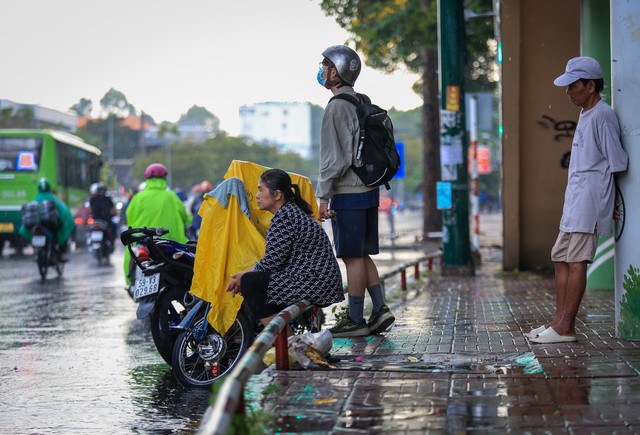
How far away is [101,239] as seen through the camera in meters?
23.5

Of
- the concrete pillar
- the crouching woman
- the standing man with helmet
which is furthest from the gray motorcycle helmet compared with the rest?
the concrete pillar

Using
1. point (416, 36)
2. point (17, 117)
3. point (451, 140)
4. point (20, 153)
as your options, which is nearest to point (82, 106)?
point (17, 117)

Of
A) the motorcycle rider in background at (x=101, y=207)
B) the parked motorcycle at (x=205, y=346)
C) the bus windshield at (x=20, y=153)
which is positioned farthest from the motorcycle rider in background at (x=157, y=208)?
the bus windshield at (x=20, y=153)

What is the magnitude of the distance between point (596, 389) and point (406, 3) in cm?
2103

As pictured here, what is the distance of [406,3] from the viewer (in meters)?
26.0

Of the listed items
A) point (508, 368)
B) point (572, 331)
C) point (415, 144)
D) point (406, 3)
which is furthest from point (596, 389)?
point (415, 144)

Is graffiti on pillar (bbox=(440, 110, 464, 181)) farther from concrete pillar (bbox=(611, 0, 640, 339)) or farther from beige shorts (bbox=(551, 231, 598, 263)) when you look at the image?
beige shorts (bbox=(551, 231, 598, 263))

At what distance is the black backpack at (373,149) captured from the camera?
8.26 meters

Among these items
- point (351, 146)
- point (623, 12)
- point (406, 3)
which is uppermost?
point (406, 3)

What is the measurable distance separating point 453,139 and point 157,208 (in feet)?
18.6

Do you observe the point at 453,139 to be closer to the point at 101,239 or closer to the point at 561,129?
the point at 561,129

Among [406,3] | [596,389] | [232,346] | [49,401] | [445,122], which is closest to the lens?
[596,389]

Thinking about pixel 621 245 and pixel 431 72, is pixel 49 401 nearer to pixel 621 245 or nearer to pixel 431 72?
pixel 621 245

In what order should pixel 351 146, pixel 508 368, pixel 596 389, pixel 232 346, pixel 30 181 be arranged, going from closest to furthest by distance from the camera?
1. pixel 596 389
2. pixel 508 368
3. pixel 232 346
4. pixel 351 146
5. pixel 30 181
